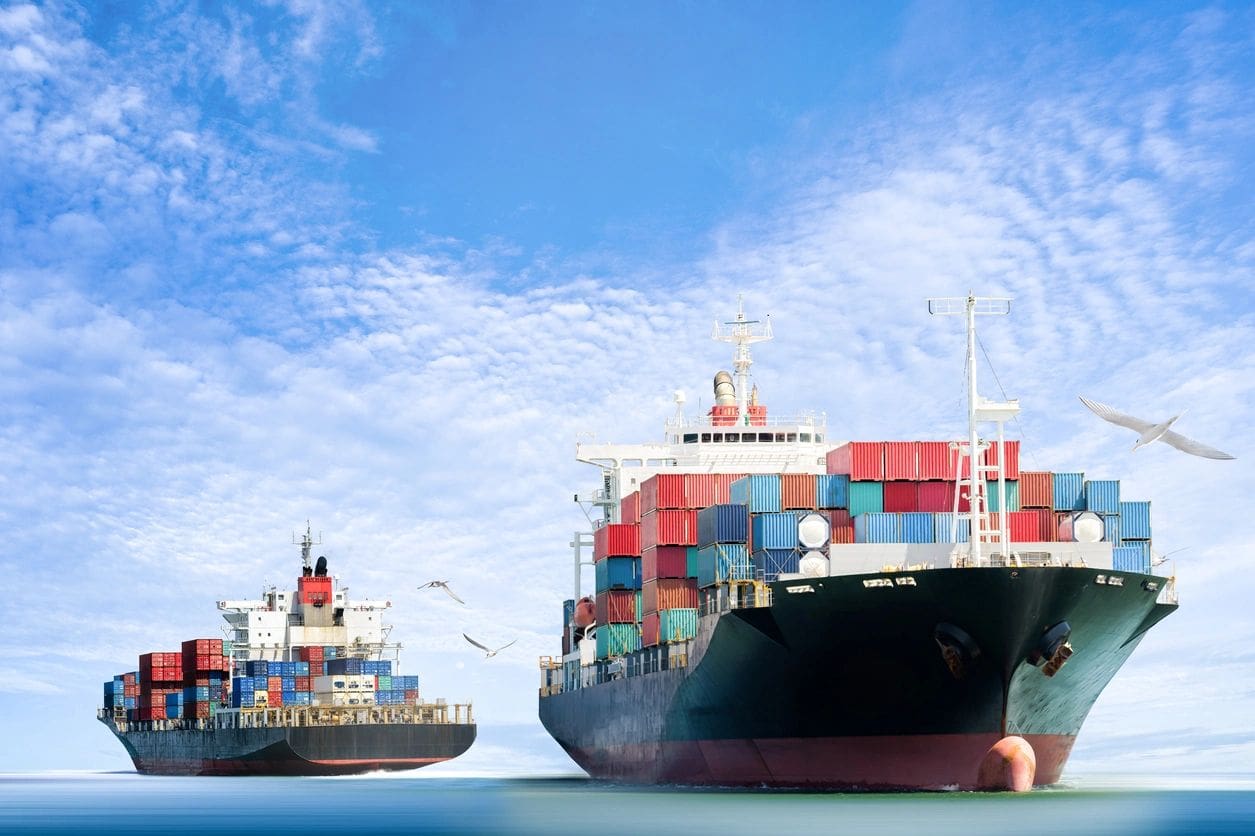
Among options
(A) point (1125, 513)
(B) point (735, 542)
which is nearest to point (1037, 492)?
(A) point (1125, 513)

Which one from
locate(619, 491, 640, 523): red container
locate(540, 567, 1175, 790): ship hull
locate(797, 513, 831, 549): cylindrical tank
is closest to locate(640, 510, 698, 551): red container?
locate(619, 491, 640, 523): red container

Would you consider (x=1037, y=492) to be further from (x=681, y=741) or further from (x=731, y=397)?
(x=731, y=397)

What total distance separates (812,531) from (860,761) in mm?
6415

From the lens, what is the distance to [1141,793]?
4859 centimetres

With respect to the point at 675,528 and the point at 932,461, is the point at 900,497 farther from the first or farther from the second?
the point at 675,528

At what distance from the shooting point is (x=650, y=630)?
49.2 metres

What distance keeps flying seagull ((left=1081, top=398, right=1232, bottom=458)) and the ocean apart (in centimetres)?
829

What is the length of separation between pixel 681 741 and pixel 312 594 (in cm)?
4048

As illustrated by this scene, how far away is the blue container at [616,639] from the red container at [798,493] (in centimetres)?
1026

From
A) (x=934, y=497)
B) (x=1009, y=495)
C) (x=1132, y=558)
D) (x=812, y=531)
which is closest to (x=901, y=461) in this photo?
(x=934, y=497)

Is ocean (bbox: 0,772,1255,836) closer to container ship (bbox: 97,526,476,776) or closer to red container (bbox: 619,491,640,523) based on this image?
red container (bbox: 619,491,640,523)

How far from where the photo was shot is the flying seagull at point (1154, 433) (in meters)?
37.6

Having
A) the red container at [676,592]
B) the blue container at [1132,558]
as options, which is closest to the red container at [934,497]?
the blue container at [1132,558]

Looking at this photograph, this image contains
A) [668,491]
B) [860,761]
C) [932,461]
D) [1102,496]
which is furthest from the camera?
[668,491]
